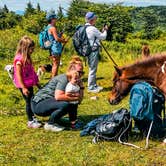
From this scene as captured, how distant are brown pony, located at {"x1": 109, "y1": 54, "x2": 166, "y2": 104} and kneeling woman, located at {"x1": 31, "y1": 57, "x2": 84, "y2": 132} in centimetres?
69

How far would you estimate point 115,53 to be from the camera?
21.0 meters

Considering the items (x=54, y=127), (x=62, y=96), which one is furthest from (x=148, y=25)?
(x=62, y=96)

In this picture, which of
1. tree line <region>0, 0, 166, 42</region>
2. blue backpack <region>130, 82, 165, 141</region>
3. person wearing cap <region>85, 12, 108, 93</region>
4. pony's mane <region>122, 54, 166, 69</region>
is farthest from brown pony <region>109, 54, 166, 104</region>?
tree line <region>0, 0, 166, 42</region>

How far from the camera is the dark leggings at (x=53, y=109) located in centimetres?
760

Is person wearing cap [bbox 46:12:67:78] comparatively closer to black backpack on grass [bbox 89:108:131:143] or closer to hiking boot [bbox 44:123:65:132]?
hiking boot [bbox 44:123:65:132]

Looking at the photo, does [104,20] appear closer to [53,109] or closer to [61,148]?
[53,109]

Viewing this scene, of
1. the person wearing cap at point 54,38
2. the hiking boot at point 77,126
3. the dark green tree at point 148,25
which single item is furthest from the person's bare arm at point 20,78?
the dark green tree at point 148,25

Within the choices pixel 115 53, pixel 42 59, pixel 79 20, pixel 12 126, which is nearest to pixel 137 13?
pixel 79 20

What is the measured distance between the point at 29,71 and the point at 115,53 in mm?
13328

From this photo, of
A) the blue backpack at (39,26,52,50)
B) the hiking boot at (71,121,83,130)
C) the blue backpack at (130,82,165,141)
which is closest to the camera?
the blue backpack at (130,82,165,141)

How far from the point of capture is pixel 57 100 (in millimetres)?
7637

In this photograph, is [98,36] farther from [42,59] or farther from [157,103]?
[42,59]

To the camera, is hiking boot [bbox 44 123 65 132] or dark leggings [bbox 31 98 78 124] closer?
dark leggings [bbox 31 98 78 124]

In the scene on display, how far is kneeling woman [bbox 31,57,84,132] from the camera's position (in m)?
7.55
